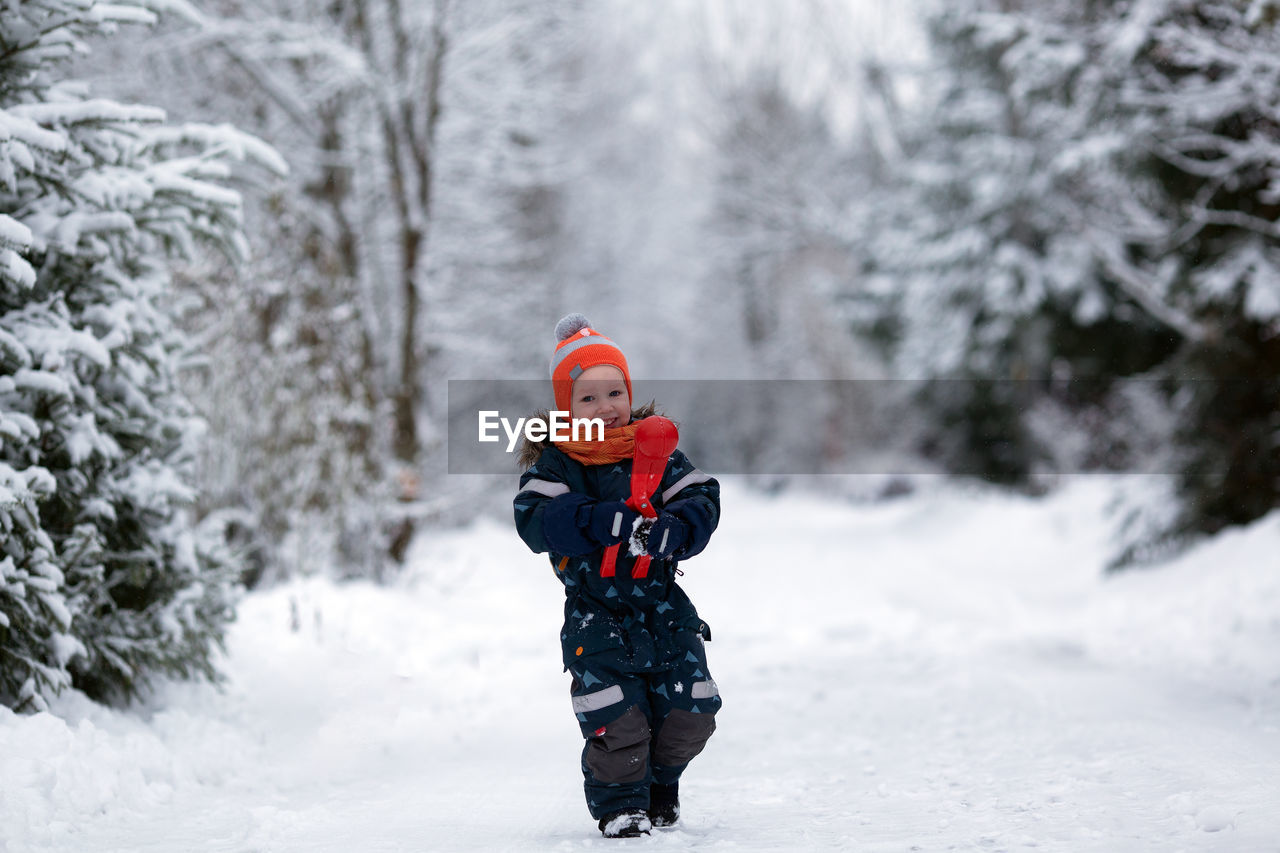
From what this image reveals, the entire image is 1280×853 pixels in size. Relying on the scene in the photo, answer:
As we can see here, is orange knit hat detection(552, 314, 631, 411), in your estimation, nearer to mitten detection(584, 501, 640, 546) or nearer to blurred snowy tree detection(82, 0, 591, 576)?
mitten detection(584, 501, 640, 546)

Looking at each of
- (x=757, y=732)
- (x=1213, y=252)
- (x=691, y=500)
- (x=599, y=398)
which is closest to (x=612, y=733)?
(x=691, y=500)

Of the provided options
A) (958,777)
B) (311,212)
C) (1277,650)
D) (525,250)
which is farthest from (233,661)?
(525,250)

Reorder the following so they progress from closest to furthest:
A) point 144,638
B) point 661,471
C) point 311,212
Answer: point 661,471, point 144,638, point 311,212

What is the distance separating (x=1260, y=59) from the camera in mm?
6898

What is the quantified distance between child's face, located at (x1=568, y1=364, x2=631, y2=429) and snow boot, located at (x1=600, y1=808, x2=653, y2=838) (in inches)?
45.6

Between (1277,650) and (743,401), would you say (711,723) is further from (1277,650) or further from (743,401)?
(743,401)

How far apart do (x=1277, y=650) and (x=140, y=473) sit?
622 cm

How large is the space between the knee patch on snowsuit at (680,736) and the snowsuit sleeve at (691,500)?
479mm

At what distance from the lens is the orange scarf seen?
357 cm

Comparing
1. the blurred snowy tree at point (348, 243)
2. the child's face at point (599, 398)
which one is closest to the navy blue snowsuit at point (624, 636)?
the child's face at point (599, 398)

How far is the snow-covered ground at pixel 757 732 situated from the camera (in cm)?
345

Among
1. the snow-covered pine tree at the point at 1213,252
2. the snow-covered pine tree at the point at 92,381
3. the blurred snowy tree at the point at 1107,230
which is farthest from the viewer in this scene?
the blurred snowy tree at the point at 1107,230

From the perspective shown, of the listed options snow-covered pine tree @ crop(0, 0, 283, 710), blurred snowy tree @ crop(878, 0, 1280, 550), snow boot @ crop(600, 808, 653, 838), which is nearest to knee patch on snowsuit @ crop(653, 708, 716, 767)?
snow boot @ crop(600, 808, 653, 838)

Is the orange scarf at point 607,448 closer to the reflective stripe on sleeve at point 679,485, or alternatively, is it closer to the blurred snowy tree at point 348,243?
the reflective stripe on sleeve at point 679,485
